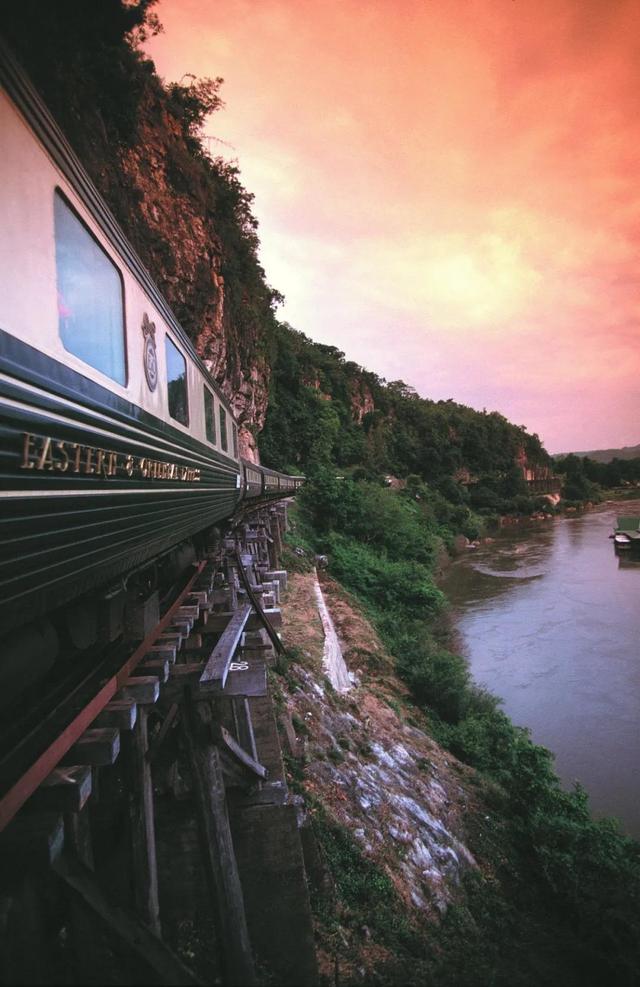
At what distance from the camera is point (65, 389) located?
1979 millimetres

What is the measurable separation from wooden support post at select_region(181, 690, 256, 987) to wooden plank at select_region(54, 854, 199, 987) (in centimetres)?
64

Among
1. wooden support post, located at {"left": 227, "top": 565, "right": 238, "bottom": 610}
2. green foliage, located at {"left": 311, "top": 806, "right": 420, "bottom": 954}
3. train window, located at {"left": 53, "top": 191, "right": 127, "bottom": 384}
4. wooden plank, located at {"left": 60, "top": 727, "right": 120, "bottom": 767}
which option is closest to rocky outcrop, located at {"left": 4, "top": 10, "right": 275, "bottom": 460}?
train window, located at {"left": 53, "top": 191, "right": 127, "bottom": 384}

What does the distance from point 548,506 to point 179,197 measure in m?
50.2

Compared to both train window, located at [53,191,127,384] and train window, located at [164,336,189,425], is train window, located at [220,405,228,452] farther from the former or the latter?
train window, located at [53,191,127,384]

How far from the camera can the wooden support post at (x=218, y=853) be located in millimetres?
2994

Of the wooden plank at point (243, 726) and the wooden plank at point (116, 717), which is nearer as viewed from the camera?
the wooden plank at point (116, 717)

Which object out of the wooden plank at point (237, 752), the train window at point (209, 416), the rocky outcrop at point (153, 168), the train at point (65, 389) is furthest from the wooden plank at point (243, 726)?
the rocky outcrop at point (153, 168)

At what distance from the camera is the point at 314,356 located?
42.0 m

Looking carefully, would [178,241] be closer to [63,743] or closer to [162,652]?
[162,652]

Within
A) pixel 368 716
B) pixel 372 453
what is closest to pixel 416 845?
pixel 368 716

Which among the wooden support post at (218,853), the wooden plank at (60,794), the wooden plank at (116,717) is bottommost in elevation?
the wooden support post at (218,853)

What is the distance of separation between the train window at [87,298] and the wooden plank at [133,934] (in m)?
2.51

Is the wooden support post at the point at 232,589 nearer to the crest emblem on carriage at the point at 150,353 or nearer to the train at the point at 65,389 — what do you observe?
the train at the point at 65,389

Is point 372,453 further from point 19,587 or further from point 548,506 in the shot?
point 19,587
